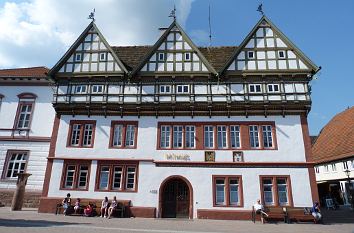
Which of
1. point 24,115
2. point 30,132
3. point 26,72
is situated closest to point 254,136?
point 30,132

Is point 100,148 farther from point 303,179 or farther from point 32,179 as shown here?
point 303,179

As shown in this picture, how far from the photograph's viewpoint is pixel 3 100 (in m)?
25.1

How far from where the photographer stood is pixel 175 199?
67.4 ft

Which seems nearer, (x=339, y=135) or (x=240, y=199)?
(x=240, y=199)

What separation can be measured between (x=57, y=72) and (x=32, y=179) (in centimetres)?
879

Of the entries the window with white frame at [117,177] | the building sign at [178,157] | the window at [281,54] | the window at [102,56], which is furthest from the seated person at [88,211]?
the window at [281,54]

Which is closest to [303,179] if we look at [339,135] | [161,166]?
[161,166]

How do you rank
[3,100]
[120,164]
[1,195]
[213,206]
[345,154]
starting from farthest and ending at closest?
[345,154] < [3,100] < [1,195] < [120,164] < [213,206]

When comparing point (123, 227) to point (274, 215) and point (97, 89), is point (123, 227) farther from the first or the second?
point (97, 89)

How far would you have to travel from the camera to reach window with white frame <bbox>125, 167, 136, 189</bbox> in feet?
68.1

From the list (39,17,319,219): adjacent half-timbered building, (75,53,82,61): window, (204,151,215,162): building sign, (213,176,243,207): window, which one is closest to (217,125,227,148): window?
(39,17,319,219): adjacent half-timbered building

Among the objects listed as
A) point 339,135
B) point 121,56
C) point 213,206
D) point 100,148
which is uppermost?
point 121,56

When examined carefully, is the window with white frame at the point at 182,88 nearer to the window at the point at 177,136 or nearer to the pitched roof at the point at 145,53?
the window at the point at 177,136

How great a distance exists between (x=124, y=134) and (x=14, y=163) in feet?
32.2
